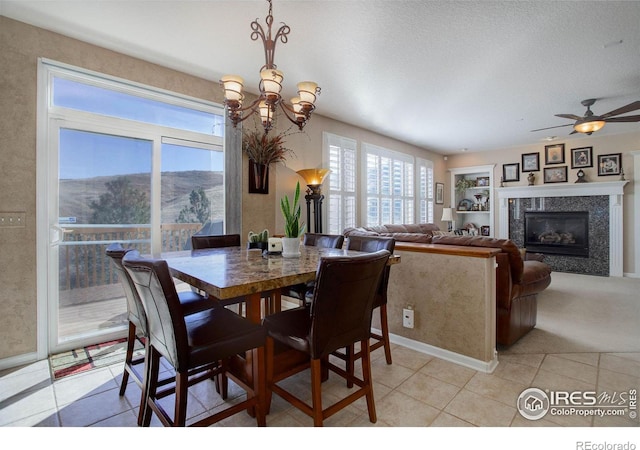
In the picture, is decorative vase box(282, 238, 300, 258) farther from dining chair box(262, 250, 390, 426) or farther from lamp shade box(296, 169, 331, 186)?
lamp shade box(296, 169, 331, 186)

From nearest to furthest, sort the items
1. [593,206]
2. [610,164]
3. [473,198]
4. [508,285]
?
1. [508,285]
2. [610,164]
3. [593,206]
4. [473,198]

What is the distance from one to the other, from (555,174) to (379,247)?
19.9 feet

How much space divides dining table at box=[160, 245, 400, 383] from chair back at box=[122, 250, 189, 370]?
0.14 metres

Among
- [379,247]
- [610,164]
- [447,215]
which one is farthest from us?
[447,215]

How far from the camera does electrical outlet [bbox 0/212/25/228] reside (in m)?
2.31

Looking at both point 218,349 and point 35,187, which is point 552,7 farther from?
point 35,187

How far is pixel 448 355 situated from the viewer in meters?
2.43

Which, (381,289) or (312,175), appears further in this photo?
(312,175)

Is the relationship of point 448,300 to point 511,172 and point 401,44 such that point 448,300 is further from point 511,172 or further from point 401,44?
point 511,172

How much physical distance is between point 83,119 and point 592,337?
5.00 m

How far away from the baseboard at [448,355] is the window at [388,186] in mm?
3031

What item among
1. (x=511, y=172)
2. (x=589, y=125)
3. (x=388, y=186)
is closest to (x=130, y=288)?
(x=388, y=186)

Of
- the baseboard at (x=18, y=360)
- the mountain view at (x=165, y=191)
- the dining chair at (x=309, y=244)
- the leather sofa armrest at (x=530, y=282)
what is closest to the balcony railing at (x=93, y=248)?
the mountain view at (x=165, y=191)

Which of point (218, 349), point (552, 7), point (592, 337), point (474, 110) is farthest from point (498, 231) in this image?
point (218, 349)
